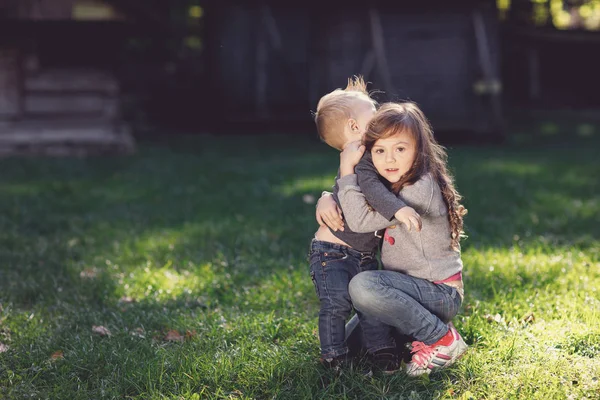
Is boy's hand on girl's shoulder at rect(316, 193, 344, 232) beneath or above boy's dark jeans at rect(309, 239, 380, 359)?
above

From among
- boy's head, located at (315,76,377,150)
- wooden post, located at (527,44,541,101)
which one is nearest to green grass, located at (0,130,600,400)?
boy's head, located at (315,76,377,150)

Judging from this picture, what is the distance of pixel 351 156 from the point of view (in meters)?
3.15

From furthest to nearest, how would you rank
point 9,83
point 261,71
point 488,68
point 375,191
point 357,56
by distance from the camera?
point 261,71 < point 357,56 < point 488,68 < point 9,83 < point 375,191

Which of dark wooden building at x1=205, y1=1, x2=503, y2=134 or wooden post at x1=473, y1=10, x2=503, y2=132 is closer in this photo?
wooden post at x1=473, y1=10, x2=503, y2=132

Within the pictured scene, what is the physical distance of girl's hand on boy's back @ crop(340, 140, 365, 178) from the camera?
3.14 m

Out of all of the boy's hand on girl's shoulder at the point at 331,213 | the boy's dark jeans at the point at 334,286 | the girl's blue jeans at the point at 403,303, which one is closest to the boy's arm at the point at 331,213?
the boy's hand on girl's shoulder at the point at 331,213

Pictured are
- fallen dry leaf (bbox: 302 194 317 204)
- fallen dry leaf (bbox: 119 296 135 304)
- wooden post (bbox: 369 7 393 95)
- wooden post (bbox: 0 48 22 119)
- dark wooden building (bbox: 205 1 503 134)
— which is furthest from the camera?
dark wooden building (bbox: 205 1 503 134)

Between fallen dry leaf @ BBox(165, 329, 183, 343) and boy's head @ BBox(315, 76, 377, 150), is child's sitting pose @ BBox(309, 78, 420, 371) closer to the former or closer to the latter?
boy's head @ BBox(315, 76, 377, 150)

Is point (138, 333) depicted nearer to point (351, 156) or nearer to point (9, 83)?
point (351, 156)

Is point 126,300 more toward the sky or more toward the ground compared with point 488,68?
more toward the ground

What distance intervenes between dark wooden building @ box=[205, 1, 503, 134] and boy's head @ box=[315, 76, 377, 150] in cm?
1062

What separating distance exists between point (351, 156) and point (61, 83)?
10749 mm

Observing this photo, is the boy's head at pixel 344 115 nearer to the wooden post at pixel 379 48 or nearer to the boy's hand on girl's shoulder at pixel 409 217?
the boy's hand on girl's shoulder at pixel 409 217

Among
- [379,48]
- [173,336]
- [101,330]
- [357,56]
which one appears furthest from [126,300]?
[357,56]
